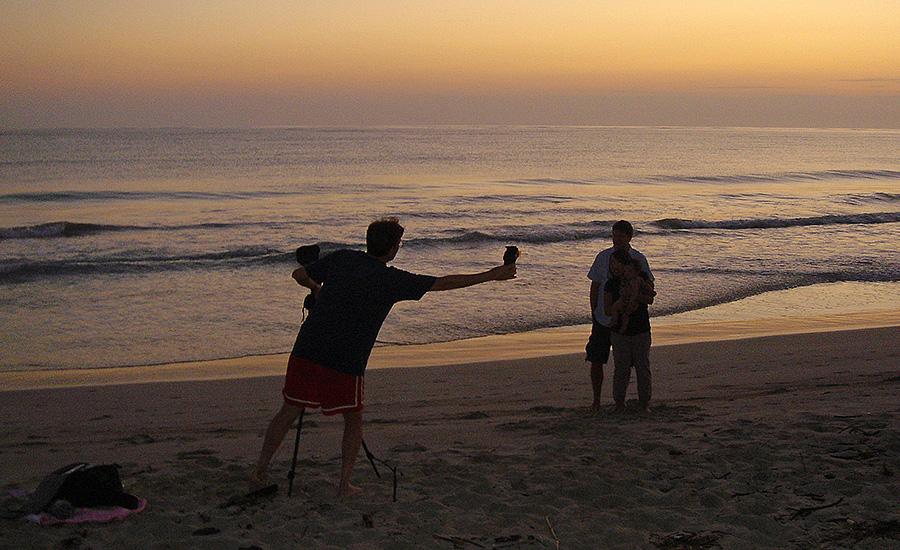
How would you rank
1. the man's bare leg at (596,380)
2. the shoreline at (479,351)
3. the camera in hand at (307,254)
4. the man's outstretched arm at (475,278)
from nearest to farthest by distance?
the man's outstretched arm at (475,278)
the camera in hand at (307,254)
the man's bare leg at (596,380)
the shoreline at (479,351)

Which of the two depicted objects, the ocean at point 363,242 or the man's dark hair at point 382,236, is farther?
the ocean at point 363,242

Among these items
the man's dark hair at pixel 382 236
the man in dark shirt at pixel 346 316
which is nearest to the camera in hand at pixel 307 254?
the man in dark shirt at pixel 346 316

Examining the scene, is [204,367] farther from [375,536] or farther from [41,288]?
[41,288]

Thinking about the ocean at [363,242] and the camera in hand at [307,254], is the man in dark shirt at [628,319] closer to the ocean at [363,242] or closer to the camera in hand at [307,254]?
the camera in hand at [307,254]

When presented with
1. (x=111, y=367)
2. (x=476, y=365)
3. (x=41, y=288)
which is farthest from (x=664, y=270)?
(x=41, y=288)

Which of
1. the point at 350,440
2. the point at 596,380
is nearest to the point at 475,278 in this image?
the point at 350,440

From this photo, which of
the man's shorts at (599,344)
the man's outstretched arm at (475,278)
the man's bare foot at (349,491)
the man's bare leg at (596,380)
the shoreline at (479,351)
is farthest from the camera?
the shoreline at (479,351)

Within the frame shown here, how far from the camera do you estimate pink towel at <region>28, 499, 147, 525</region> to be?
3.71 metres

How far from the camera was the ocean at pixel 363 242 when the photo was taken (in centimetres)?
1109

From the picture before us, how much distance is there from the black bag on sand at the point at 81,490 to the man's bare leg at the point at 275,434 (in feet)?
2.17

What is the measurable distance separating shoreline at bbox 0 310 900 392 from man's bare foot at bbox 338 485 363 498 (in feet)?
14.4

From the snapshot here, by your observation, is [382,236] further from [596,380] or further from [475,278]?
[596,380]

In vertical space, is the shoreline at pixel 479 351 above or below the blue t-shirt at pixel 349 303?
below

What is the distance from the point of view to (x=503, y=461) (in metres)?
4.94
